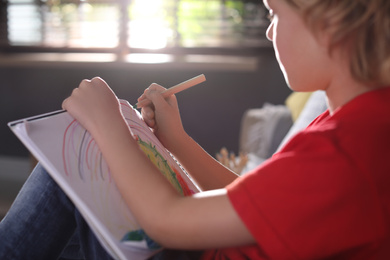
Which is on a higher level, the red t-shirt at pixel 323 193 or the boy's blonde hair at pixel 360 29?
the boy's blonde hair at pixel 360 29

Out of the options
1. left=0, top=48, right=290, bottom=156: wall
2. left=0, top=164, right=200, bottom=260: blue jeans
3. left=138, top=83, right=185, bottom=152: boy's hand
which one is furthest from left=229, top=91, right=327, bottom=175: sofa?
left=0, top=164, right=200, bottom=260: blue jeans

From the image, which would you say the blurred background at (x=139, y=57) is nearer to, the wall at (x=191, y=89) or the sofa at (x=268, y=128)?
the wall at (x=191, y=89)

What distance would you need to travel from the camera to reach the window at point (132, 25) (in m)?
3.02

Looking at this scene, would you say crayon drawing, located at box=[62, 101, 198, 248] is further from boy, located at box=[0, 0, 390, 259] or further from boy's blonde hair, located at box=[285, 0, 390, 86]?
boy's blonde hair, located at box=[285, 0, 390, 86]

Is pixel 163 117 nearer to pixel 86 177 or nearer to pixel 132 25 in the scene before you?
pixel 86 177

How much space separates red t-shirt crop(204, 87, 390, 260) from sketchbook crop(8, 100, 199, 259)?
0.53ft

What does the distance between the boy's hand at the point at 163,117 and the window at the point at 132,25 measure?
2.17 meters

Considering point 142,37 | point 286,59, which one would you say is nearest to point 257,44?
point 142,37

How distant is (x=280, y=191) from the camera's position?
53cm

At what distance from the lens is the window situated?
9.89 ft

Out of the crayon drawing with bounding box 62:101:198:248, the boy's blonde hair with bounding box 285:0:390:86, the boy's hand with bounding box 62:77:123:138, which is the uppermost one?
the boy's blonde hair with bounding box 285:0:390:86

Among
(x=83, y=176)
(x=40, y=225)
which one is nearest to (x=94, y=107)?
(x=83, y=176)

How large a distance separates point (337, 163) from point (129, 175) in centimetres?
27

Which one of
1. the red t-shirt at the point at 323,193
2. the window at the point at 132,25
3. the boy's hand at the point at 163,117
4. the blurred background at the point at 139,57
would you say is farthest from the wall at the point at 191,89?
the red t-shirt at the point at 323,193
